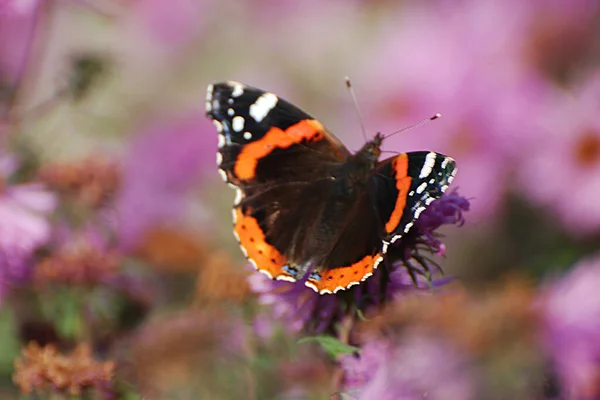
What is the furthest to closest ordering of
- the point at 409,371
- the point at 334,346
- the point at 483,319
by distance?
1. the point at 483,319
2. the point at 409,371
3. the point at 334,346

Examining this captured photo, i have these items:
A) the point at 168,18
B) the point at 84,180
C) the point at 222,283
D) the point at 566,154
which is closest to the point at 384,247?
the point at 222,283

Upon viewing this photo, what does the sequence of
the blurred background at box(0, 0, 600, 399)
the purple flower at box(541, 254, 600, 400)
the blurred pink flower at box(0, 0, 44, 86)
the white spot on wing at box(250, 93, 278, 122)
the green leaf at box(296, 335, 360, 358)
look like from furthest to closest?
the blurred pink flower at box(0, 0, 44, 86)
the purple flower at box(541, 254, 600, 400)
the blurred background at box(0, 0, 600, 399)
the white spot on wing at box(250, 93, 278, 122)
the green leaf at box(296, 335, 360, 358)

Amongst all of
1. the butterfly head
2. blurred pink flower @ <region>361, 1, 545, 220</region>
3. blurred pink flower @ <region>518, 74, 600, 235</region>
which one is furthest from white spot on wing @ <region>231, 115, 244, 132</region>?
blurred pink flower @ <region>518, 74, 600, 235</region>

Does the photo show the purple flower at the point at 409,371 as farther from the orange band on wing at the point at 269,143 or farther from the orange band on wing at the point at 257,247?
the orange band on wing at the point at 269,143

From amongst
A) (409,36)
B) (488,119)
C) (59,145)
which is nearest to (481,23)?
(409,36)

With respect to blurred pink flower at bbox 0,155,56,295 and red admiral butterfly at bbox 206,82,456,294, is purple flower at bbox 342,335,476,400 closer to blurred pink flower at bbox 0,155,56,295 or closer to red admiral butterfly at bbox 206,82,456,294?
red admiral butterfly at bbox 206,82,456,294

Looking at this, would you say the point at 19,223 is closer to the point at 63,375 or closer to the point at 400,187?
the point at 63,375
